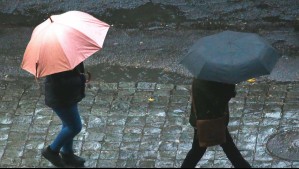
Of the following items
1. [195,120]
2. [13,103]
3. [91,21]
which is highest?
[91,21]

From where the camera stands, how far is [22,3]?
11.3 meters

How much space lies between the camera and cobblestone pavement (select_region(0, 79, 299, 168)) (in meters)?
8.02

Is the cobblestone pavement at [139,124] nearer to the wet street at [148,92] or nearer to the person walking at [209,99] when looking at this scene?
the wet street at [148,92]

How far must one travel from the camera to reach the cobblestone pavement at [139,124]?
802 cm

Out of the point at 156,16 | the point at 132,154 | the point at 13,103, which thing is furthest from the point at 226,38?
the point at 156,16

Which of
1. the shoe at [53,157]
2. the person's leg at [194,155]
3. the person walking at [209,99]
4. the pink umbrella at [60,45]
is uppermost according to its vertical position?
the pink umbrella at [60,45]

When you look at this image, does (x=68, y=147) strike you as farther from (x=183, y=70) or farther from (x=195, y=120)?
(x=183, y=70)

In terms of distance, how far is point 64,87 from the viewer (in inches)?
283

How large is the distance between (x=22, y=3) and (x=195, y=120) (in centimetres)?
522

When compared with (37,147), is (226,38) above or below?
above

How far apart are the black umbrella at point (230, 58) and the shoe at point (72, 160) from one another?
1.85 metres

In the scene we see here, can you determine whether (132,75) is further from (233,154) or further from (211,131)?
(211,131)

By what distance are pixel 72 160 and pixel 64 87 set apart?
1.03m

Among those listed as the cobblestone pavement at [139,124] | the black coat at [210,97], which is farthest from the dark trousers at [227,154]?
the cobblestone pavement at [139,124]
